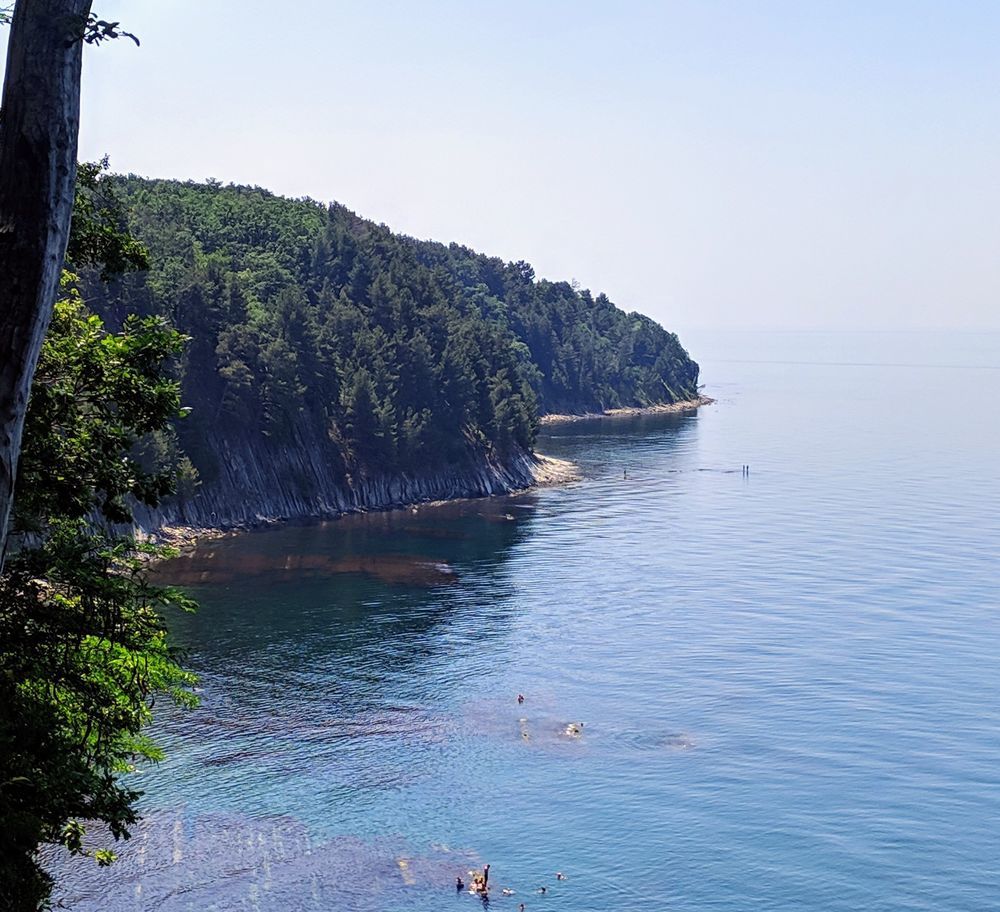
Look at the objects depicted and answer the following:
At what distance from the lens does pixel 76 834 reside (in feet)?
73.5

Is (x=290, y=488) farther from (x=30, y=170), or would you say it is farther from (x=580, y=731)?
(x=30, y=170)

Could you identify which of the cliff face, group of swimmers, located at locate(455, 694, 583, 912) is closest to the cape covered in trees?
the cliff face

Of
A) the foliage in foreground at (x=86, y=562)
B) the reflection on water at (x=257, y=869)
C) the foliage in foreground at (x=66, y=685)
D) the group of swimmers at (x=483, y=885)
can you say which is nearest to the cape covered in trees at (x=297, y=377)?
the reflection on water at (x=257, y=869)

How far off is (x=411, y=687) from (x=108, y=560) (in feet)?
224

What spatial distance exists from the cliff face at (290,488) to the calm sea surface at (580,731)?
702 centimetres

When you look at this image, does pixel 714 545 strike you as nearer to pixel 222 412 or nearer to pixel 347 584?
pixel 347 584

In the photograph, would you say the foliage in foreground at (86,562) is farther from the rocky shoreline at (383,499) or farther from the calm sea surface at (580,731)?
the rocky shoreline at (383,499)

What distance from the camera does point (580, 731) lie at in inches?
3263

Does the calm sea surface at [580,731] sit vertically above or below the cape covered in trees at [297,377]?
below

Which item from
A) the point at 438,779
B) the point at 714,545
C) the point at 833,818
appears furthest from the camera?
the point at 714,545

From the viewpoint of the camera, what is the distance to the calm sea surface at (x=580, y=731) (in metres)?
61.4

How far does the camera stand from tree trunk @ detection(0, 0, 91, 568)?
18.0 meters

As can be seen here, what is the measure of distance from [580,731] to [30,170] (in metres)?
70.5

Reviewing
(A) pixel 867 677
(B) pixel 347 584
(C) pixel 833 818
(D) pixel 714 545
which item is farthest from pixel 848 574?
(C) pixel 833 818
